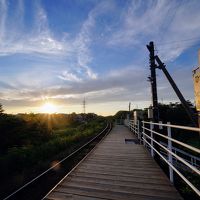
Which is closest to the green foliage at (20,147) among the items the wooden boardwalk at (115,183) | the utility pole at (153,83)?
the wooden boardwalk at (115,183)

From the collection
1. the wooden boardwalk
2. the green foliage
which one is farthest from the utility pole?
the green foliage

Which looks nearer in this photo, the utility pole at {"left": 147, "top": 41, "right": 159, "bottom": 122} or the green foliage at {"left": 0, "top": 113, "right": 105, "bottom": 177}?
the green foliage at {"left": 0, "top": 113, "right": 105, "bottom": 177}

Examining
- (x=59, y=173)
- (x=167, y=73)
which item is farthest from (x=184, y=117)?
(x=59, y=173)

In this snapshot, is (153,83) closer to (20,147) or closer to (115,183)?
(115,183)

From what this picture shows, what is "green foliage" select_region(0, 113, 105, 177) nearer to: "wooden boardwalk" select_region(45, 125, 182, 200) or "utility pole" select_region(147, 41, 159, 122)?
"wooden boardwalk" select_region(45, 125, 182, 200)

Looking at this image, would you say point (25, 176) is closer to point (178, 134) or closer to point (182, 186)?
point (182, 186)

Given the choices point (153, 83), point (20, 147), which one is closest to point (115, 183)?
point (153, 83)

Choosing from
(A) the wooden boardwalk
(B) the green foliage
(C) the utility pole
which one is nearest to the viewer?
(A) the wooden boardwalk

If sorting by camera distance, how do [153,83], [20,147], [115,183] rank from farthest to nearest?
[20,147]
[153,83]
[115,183]

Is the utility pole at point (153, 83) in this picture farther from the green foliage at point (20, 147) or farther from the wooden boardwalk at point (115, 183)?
the green foliage at point (20, 147)

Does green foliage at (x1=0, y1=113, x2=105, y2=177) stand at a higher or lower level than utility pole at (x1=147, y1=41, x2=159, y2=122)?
lower

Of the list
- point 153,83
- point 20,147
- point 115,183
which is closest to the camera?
point 115,183

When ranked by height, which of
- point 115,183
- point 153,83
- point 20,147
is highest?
point 153,83

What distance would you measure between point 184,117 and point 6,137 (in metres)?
36.3
